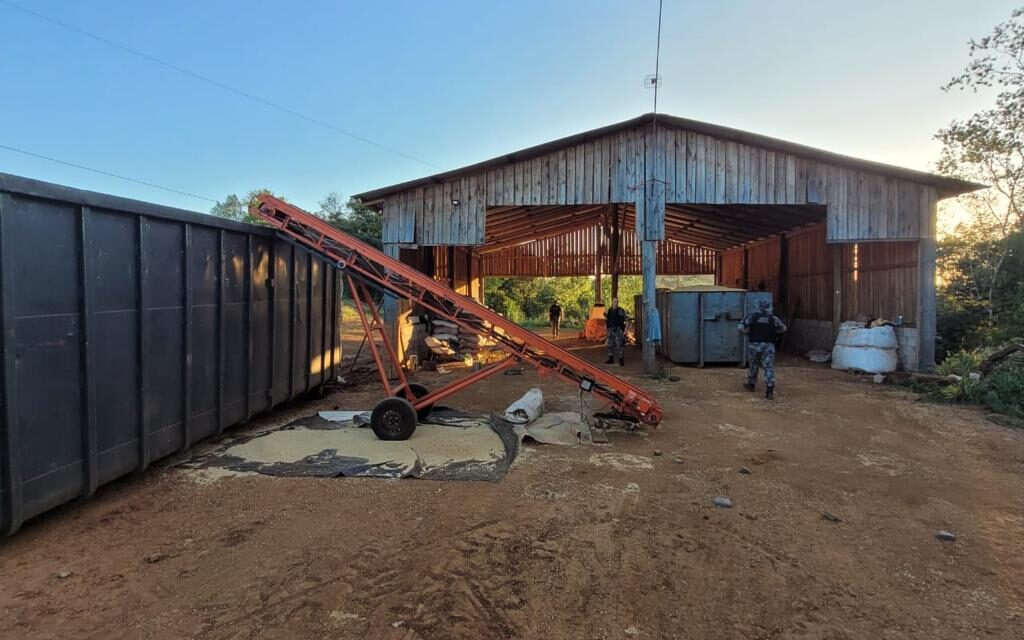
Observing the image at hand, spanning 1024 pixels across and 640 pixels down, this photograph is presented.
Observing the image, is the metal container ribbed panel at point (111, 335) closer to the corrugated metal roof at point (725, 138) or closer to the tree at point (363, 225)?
the corrugated metal roof at point (725, 138)

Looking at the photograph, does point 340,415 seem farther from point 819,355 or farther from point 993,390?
point 819,355

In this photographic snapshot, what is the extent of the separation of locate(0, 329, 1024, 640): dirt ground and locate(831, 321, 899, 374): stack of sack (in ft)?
23.7

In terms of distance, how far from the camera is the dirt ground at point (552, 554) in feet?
9.77

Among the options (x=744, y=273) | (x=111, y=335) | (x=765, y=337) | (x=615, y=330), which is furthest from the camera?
(x=744, y=273)

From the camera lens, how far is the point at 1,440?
3.46 meters

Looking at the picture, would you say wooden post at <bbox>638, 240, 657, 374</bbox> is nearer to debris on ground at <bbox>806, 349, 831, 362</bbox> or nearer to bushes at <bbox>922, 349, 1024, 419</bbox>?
bushes at <bbox>922, 349, 1024, 419</bbox>

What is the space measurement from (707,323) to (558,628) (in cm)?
1270

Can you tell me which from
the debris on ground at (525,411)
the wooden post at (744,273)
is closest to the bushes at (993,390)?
the debris on ground at (525,411)

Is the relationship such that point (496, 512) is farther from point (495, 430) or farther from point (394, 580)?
point (495, 430)

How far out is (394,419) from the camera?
6465 mm

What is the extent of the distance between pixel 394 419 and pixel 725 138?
35.3 feet

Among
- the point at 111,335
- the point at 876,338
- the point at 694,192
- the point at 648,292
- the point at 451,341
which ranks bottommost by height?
the point at 451,341

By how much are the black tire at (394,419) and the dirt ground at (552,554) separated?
1235mm

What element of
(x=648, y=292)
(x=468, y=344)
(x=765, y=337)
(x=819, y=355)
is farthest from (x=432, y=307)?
(x=819, y=355)
